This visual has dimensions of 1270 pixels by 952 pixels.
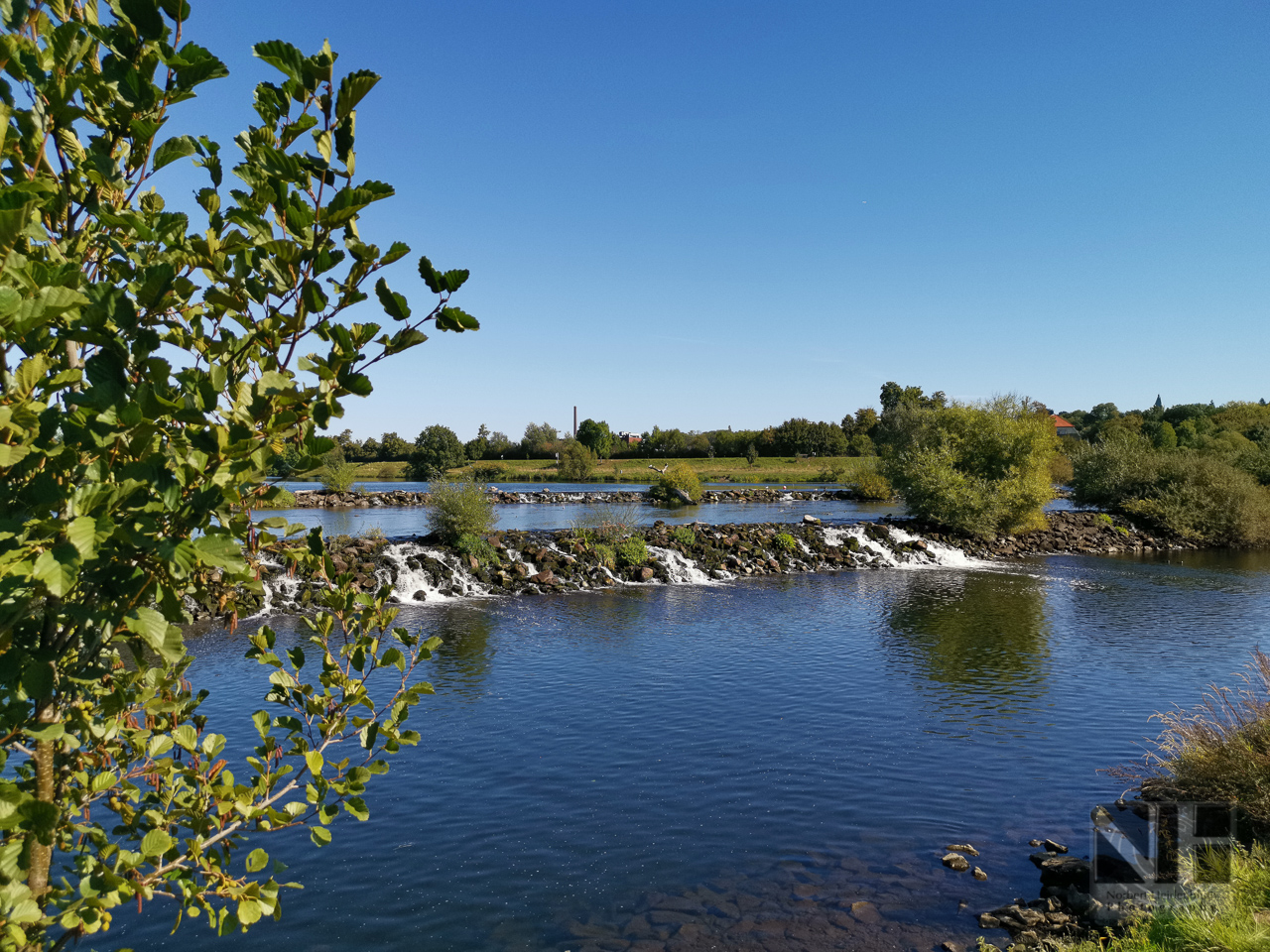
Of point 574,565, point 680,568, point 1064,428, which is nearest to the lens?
point 574,565

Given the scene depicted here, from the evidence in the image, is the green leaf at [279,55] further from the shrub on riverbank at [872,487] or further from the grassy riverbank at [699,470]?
the grassy riverbank at [699,470]

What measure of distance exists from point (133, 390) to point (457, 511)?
101 ft

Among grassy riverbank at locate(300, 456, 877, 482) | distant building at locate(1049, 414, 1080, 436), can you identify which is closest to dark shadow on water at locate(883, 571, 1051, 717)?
grassy riverbank at locate(300, 456, 877, 482)

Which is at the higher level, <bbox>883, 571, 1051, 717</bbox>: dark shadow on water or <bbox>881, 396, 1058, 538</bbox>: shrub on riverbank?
<bbox>881, 396, 1058, 538</bbox>: shrub on riverbank

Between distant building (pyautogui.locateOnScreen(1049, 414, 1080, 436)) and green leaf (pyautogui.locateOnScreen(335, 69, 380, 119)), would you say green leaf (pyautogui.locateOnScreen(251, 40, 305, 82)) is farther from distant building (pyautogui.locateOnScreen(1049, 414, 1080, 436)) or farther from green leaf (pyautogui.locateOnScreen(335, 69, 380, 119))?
distant building (pyautogui.locateOnScreen(1049, 414, 1080, 436))

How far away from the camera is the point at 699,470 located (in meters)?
113

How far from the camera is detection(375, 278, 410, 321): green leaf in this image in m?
2.68

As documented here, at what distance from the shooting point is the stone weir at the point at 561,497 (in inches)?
2601

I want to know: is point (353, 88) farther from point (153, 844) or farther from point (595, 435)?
point (595, 435)

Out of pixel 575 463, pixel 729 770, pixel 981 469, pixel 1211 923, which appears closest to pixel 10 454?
pixel 1211 923

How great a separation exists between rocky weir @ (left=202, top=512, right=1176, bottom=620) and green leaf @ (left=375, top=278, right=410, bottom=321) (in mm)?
23403

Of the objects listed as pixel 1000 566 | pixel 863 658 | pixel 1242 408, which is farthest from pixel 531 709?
pixel 1242 408

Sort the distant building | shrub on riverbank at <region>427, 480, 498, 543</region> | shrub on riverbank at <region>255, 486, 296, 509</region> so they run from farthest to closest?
the distant building, shrub on riverbank at <region>427, 480, 498, 543</region>, shrub on riverbank at <region>255, 486, 296, 509</region>

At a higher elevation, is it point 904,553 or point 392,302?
point 392,302
